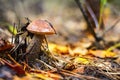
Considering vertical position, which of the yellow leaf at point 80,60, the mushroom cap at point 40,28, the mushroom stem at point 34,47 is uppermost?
the mushroom cap at point 40,28

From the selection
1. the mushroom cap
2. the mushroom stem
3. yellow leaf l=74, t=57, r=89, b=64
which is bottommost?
yellow leaf l=74, t=57, r=89, b=64

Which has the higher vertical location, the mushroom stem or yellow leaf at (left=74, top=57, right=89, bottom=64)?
the mushroom stem

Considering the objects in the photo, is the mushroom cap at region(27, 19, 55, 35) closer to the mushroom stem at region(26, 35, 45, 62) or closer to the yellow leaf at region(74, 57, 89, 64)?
the mushroom stem at region(26, 35, 45, 62)

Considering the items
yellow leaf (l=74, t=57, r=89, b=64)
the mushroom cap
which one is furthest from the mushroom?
yellow leaf (l=74, t=57, r=89, b=64)

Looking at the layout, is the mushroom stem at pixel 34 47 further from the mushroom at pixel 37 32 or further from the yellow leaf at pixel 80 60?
the yellow leaf at pixel 80 60

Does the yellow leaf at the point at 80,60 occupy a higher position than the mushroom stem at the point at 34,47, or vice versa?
the mushroom stem at the point at 34,47

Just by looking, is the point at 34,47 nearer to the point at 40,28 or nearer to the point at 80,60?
the point at 40,28

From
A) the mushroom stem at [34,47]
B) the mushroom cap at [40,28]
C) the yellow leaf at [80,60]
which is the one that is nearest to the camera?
the mushroom cap at [40,28]

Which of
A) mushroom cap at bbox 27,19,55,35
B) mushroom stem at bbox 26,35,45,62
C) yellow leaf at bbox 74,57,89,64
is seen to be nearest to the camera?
mushroom cap at bbox 27,19,55,35

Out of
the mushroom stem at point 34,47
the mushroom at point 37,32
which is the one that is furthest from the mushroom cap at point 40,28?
the mushroom stem at point 34,47
